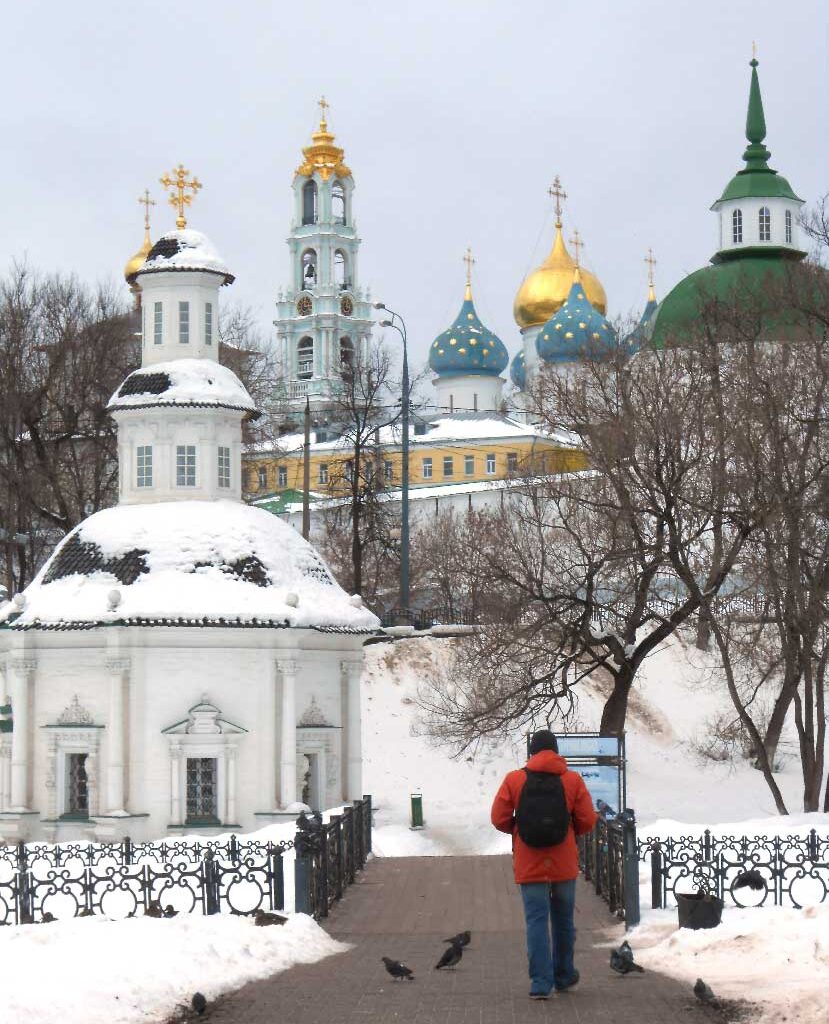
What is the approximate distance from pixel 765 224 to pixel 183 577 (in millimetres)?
39526

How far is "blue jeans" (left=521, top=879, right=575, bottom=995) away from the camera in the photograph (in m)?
11.4

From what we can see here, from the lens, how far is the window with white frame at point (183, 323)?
107 feet

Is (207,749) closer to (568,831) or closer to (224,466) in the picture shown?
(224,466)

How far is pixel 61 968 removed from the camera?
1120 centimetres

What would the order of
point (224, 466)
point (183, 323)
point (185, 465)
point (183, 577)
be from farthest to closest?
point (183, 323)
point (224, 466)
point (185, 465)
point (183, 577)

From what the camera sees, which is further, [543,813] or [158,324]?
[158,324]

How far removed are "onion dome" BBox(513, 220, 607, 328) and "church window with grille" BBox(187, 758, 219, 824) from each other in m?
60.7

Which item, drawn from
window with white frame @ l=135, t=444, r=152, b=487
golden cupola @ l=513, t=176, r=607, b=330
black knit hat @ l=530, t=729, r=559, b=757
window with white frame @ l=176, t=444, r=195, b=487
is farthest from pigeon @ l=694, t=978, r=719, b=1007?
golden cupola @ l=513, t=176, r=607, b=330

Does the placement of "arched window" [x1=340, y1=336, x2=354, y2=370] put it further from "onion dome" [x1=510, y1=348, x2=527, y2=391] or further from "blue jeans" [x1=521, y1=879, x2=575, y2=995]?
"blue jeans" [x1=521, y1=879, x2=575, y2=995]

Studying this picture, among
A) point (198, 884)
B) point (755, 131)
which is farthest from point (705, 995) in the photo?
point (755, 131)

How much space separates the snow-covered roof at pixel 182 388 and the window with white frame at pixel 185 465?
82cm

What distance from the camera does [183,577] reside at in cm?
2942

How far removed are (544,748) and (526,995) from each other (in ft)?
5.38

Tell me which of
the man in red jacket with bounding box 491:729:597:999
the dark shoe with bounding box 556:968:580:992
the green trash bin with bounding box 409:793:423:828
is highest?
the man in red jacket with bounding box 491:729:597:999
